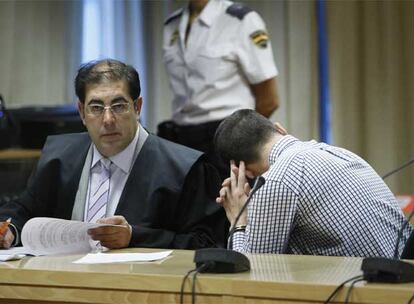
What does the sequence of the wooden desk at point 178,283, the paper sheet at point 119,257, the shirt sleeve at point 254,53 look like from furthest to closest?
the shirt sleeve at point 254,53 < the paper sheet at point 119,257 < the wooden desk at point 178,283

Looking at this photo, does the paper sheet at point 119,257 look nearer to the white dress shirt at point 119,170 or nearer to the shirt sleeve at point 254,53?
the white dress shirt at point 119,170

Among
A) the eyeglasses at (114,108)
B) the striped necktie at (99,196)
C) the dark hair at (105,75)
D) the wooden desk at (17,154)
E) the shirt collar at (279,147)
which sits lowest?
the wooden desk at (17,154)

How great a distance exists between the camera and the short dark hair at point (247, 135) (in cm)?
236

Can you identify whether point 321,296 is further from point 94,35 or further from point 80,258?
point 94,35

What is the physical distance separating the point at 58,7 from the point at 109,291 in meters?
3.83

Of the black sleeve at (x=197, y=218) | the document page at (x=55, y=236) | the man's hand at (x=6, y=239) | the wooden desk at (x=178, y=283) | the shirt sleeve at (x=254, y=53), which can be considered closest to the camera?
the wooden desk at (x=178, y=283)

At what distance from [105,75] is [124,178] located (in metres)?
0.34

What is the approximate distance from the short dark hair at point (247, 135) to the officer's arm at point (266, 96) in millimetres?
1175

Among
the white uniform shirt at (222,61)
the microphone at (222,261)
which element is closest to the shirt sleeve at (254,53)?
the white uniform shirt at (222,61)

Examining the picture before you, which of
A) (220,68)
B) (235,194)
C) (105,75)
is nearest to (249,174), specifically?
(235,194)

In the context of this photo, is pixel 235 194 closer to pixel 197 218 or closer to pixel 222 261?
pixel 197 218

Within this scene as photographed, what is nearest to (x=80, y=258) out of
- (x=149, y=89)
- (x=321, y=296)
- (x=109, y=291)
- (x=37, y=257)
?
(x=37, y=257)

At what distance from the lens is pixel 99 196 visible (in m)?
2.48

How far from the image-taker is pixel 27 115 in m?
4.36
